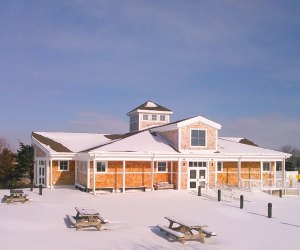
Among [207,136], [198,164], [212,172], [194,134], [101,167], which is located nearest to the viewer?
[101,167]

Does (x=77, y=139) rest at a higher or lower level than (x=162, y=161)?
higher

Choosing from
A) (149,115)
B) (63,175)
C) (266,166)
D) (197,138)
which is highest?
(149,115)

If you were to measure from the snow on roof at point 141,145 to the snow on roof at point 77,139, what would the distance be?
4.85 m

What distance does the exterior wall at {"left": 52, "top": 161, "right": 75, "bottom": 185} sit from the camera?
3212cm

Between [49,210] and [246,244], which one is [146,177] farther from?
[246,244]

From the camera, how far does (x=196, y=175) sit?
30.0 meters

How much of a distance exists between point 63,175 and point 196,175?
10868mm

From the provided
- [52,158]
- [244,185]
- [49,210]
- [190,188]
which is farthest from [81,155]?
[244,185]

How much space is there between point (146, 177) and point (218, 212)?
32.6 feet

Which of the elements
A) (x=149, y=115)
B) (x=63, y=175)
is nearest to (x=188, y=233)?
(x=63, y=175)

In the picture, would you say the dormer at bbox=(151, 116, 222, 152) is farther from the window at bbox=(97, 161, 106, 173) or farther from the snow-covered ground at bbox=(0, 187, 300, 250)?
the window at bbox=(97, 161, 106, 173)

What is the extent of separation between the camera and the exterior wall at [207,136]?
30250 millimetres

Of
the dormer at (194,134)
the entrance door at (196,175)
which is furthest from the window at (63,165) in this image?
the entrance door at (196,175)

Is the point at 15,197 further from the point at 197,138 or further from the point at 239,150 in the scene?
the point at 239,150
